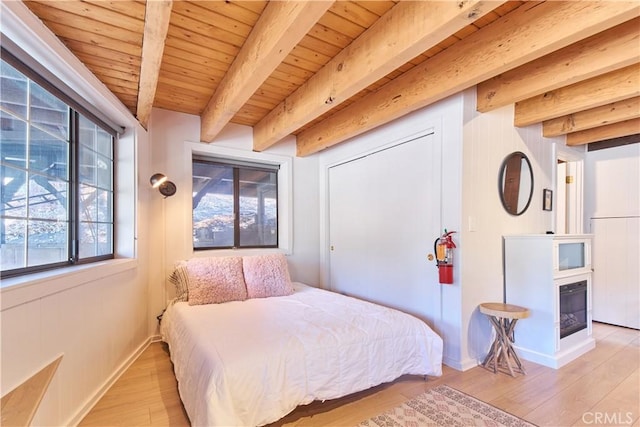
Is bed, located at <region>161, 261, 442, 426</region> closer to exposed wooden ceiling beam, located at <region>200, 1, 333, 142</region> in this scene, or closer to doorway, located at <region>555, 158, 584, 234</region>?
exposed wooden ceiling beam, located at <region>200, 1, 333, 142</region>

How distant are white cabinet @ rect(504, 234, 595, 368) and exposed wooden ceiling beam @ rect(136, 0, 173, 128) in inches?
119

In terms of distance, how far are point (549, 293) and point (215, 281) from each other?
289 centimetres

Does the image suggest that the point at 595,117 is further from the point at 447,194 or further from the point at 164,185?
the point at 164,185

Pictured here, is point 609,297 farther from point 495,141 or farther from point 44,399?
point 44,399

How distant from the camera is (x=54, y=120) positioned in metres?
1.85

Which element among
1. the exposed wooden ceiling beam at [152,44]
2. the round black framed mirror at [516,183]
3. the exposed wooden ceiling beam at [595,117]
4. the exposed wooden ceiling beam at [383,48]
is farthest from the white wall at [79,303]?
the exposed wooden ceiling beam at [595,117]

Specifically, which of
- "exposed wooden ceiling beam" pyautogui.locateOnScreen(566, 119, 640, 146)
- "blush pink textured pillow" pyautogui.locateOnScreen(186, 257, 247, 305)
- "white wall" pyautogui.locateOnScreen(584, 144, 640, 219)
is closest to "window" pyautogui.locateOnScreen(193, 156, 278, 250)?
"blush pink textured pillow" pyautogui.locateOnScreen(186, 257, 247, 305)

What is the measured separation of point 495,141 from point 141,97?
2.97 m

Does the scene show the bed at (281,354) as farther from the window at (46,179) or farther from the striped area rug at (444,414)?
the window at (46,179)

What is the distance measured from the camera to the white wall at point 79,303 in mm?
1320

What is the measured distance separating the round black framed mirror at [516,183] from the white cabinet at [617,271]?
167cm

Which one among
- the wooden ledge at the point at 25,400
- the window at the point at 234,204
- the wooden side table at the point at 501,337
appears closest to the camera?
the wooden ledge at the point at 25,400

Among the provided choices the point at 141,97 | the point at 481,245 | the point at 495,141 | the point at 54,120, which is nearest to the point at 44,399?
the point at 54,120

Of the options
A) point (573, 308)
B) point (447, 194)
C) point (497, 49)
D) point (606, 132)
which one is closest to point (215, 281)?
point (447, 194)
